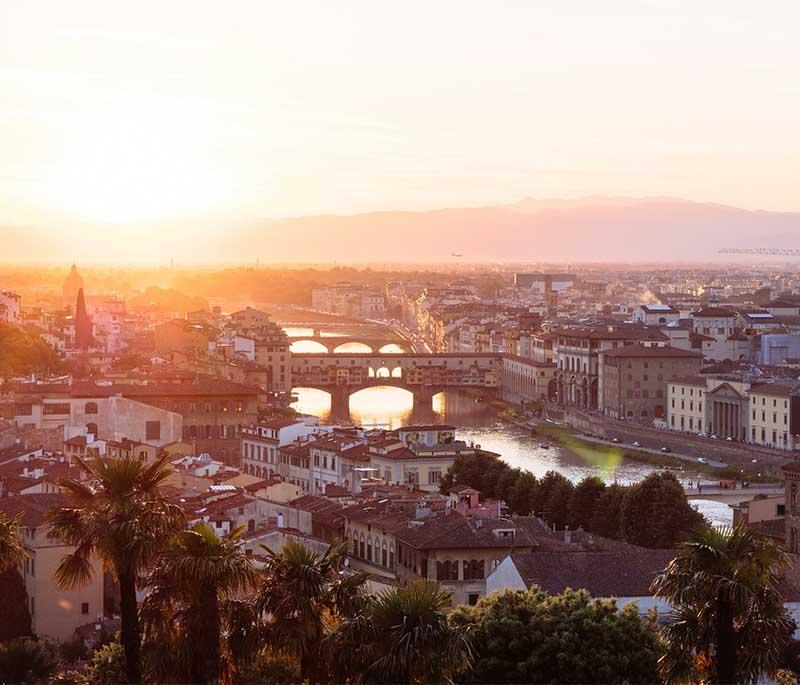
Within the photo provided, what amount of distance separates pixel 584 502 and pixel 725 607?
40.5ft

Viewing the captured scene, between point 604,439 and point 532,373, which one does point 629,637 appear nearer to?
point 604,439

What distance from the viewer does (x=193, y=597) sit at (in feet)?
→ 31.1

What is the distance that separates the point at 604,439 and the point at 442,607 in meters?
31.0

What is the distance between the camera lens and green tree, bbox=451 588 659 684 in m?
11.0

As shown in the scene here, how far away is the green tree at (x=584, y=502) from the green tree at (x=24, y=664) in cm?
1157

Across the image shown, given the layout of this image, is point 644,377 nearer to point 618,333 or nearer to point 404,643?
point 618,333

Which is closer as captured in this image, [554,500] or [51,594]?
[51,594]

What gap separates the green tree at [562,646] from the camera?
1102cm

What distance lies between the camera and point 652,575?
15055 millimetres


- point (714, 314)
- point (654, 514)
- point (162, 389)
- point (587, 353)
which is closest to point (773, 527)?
point (654, 514)

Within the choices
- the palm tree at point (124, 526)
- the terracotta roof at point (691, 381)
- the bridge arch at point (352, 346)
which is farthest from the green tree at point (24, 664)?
the bridge arch at point (352, 346)

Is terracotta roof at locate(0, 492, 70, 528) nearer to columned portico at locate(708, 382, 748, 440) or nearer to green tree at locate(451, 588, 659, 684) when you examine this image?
green tree at locate(451, 588, 659, 684)

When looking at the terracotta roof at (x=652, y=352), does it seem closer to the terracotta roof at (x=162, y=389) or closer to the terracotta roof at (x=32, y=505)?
the terracotta roof at (x=162, y=389)

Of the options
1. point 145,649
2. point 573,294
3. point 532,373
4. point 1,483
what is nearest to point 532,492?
point 1,483
